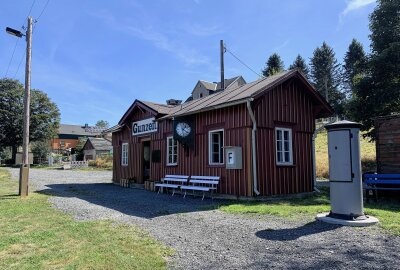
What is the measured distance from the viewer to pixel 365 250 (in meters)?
5.50

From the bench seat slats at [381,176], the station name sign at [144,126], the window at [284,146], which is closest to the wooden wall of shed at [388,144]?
the bench seat slats at [381,176]

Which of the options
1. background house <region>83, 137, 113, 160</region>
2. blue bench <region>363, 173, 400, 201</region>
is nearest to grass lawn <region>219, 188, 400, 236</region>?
blue bench <region>363, 173, 400, 201</region>

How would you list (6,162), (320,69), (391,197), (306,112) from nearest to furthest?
(391,197) → (306,112) → (6,162) → (320,69)

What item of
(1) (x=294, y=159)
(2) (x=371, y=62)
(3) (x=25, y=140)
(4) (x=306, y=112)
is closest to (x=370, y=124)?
(2) (x=371, y=62)

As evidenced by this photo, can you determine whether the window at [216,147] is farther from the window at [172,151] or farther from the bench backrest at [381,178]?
the bench backrest at [381,178]

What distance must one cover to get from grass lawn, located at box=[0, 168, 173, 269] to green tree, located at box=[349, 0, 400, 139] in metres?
17.6

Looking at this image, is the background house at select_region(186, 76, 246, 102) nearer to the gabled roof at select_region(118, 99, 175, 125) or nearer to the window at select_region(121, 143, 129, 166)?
the window at select_region(121, 143, 129, 166)

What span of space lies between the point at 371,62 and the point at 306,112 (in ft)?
30.9

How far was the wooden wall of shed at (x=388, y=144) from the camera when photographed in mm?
11461

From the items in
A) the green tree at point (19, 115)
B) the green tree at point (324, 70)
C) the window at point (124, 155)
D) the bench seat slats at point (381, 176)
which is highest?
the green tree at point (324, 70)

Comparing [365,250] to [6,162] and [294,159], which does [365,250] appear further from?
[6,162]

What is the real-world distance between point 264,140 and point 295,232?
18.4ft

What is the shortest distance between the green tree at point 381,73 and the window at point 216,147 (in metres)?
11.1

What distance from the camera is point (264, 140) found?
12109 mm
